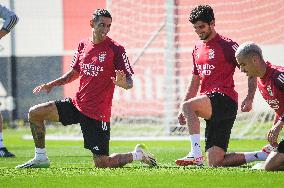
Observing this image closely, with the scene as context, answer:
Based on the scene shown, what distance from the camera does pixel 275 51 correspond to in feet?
55.9

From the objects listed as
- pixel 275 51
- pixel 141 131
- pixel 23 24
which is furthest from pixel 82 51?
pixel 23 24

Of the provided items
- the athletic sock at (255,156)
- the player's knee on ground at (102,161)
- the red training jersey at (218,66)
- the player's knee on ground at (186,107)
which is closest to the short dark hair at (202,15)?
the red training jersey at (218,66)

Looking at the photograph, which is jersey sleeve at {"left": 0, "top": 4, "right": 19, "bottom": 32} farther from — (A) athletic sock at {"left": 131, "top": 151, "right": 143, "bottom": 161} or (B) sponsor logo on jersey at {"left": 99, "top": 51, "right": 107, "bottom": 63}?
(A) athletic sock at {"left": 131, "top": 151, "right": 143, "bottom": 161}

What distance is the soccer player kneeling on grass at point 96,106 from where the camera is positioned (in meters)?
10.4

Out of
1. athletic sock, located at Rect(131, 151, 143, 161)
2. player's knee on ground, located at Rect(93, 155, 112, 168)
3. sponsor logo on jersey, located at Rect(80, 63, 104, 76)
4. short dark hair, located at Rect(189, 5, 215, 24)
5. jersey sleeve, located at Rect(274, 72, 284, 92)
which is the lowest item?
player's knee on ground, located at Rect(93, 155, 112, 168)

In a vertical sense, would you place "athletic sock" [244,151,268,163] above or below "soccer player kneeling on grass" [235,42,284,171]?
below

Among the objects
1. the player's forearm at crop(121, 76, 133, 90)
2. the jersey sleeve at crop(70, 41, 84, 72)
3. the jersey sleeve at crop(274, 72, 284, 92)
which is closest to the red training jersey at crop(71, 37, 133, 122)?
the jersey sleeve at crop(70, 41, 84, 72)

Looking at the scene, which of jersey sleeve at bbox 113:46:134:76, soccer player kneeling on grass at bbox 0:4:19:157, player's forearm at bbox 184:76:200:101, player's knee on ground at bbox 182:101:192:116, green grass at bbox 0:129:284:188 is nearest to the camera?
green grass at bbox 0:129:284:188

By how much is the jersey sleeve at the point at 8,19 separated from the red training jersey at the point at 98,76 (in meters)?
2.25

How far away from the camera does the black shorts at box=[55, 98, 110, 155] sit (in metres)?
10.5

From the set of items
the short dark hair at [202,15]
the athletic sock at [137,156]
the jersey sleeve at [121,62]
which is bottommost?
the athletic sock at [137,156]

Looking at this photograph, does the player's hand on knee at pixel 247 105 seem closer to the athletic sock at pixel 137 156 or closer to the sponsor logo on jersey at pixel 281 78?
the sponsor logo on jersey at pixel 281 78

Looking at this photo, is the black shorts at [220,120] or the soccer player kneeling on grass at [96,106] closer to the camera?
the black shorts at [220,120]

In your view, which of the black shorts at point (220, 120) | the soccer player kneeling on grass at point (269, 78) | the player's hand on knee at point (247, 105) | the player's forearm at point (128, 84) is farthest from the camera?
the black shorts at point (220, 120)
